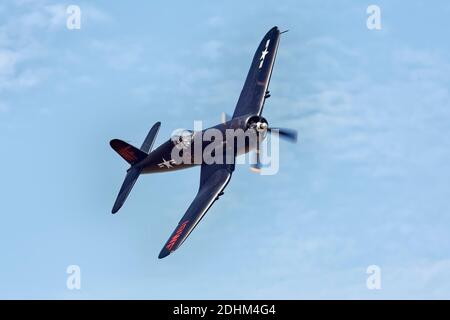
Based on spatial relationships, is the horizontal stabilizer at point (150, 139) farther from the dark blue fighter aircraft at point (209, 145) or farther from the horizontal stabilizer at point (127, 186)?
the horizontal stabilizer at point (127, 186)

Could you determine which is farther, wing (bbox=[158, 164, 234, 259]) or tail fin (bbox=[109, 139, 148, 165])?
tail fin (bbox=[109, 139, 148, 165])

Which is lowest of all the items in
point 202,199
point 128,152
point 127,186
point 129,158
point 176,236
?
point 176,236

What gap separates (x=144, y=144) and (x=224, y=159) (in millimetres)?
8870

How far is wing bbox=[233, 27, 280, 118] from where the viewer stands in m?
58.1

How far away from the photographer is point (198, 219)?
5209 cm

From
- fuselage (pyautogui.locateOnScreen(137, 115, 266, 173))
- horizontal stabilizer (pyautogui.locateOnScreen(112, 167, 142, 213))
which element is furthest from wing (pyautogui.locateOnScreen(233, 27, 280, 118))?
horizontal stabilizer (pyautogui.locateOnScreen(112, 167, 142, 213))

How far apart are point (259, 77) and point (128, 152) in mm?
10930

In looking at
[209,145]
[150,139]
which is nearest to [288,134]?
[209,145]

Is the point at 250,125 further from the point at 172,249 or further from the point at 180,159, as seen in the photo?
the point at 172,249

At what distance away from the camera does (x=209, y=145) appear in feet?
183

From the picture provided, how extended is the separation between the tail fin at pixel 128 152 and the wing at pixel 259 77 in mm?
7362

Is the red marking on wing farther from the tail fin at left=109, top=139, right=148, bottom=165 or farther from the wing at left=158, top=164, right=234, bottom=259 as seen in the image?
the tail fin at left=109, top=139, right=148, bottom=165

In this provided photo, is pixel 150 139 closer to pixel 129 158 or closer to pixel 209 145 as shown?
Answer: pixel 129 158

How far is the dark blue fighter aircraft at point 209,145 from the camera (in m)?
53.2
